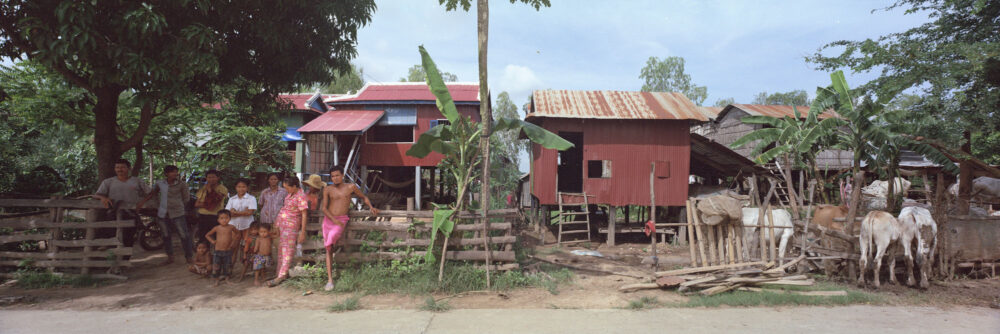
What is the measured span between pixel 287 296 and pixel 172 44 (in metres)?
3.88

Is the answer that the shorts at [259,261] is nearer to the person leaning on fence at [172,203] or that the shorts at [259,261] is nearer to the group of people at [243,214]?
the group of people at [243,214]

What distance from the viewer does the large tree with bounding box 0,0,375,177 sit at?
5789 mm

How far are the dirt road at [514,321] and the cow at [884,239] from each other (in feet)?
4.76

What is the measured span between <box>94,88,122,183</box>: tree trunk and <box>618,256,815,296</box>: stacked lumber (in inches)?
343

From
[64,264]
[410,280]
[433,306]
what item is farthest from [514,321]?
[64,264]

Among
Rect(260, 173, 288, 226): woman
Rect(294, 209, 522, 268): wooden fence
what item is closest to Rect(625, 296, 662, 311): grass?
Rect(294, 209, 522, 268): wooden fence

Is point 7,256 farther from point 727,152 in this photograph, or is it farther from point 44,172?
point 727,152

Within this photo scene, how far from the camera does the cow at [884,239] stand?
7.02 m

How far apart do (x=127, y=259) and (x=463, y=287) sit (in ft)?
18.5

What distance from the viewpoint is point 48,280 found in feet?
21.0

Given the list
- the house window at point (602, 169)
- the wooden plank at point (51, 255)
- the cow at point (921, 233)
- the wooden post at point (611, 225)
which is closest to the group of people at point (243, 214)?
the wooden plank at point (51, 255)

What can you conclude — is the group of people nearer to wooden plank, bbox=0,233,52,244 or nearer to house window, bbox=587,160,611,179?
wooden plank, bbox=0,233,52,244

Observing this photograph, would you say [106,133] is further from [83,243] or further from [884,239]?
[884,239]

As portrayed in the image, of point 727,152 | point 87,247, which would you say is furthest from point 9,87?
point 727,152
